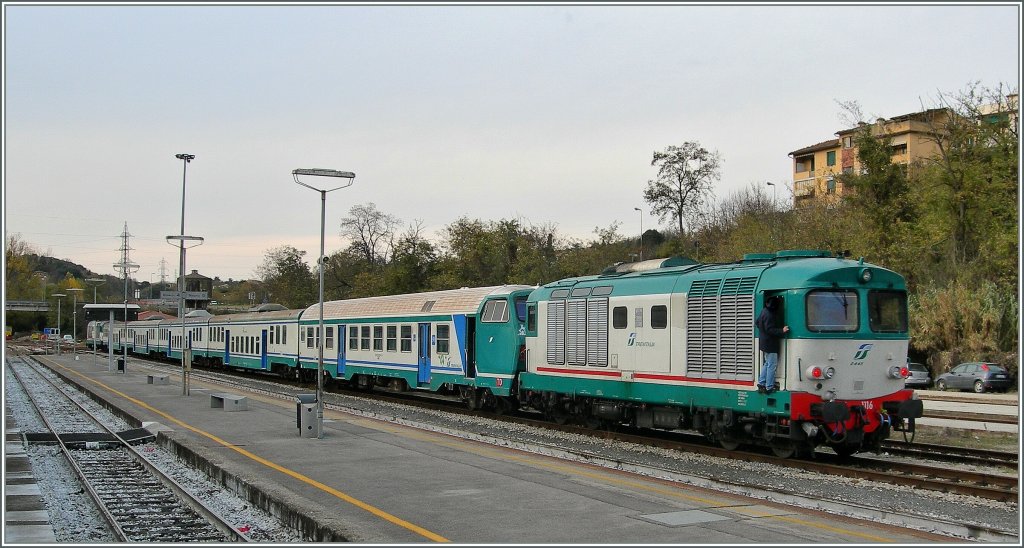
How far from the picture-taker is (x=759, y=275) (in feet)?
49.7

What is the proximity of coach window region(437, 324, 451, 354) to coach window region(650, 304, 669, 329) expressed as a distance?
1016cm

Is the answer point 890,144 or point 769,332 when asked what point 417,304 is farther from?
point 890,144

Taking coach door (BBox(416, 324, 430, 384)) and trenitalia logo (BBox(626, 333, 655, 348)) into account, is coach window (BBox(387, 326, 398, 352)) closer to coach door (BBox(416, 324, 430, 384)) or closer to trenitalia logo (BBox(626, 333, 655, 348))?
coach door (BBox(416, 324, 430, 384))

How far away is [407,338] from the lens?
2908 centimetres

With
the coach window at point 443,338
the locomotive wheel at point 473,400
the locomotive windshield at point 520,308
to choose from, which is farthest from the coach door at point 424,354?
the locomotive windshield at point 520,308

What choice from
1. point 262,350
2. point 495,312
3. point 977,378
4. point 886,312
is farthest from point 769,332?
point 262,350

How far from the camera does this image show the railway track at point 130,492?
11281mm

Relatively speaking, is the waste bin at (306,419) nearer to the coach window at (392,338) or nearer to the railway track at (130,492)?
the railway track at (130,492)

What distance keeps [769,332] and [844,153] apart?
7248 cm

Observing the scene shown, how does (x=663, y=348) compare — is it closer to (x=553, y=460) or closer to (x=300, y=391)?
(x=553, y=460)

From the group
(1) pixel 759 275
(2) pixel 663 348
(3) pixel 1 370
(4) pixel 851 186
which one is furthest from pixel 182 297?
(4) pixel 851 186

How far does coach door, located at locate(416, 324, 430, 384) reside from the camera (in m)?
27.7

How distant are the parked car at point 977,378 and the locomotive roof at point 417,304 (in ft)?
68.5

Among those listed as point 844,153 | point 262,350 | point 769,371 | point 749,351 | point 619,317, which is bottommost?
point 262,350
